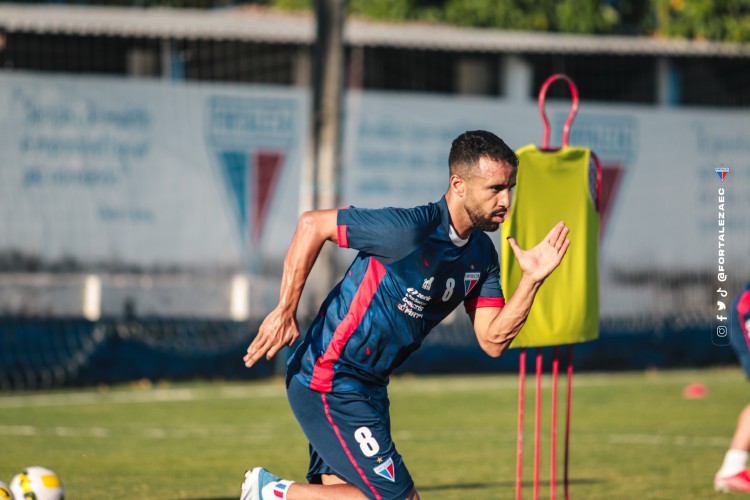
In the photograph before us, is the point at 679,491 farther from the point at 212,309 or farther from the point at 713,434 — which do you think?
the point at 212,309

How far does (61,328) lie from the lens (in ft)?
53.3

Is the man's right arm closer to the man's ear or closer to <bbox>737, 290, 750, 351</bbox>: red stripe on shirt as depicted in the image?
the man's ear

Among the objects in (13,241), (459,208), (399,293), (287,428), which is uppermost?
(459,208)

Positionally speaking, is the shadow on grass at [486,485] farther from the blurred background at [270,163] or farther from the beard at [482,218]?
the blurred background at [270,163]

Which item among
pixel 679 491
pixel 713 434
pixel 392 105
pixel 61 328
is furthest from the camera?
pixel 392 105

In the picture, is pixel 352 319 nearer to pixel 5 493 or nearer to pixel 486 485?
pixel 5 493

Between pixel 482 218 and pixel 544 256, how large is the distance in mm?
368

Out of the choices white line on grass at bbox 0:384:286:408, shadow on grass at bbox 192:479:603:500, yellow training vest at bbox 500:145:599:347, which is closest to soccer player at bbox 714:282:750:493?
shadow on grass at bbox 192:479:603:500

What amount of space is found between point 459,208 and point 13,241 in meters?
11.7

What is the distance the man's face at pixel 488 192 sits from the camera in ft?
19.2

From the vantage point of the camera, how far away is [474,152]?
590 cm

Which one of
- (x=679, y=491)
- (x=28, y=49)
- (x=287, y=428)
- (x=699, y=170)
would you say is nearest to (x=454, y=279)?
(x=679, y=491)

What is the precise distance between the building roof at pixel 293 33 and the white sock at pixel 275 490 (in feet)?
40.2

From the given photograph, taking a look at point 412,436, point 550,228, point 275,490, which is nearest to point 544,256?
point 550,228
